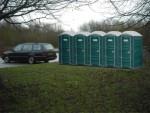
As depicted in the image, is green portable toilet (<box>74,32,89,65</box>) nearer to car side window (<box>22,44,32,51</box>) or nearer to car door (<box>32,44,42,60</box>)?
car door (<box>32,44,42,60</box>)

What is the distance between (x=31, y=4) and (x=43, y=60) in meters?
16.1

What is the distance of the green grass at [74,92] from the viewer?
10383mm

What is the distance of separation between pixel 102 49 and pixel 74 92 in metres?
Result: 8.94

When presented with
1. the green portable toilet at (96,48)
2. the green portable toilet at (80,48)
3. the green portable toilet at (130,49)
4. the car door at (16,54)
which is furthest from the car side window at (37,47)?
the green portable toilet at (130,49)

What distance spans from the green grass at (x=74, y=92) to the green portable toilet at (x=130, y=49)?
14.4 ft

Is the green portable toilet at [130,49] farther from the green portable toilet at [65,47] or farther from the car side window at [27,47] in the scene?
the car side window at [27,47]

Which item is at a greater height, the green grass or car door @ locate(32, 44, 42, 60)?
car door @ locate(32, 44, 42, 60)

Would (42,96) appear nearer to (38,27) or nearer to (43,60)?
(38,27)

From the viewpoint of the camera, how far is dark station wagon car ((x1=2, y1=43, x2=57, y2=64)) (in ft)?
86.9

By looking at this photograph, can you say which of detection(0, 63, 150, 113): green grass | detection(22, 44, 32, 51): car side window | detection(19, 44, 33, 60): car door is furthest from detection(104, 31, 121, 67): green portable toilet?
detection(22, 44, 32, 51): car side window

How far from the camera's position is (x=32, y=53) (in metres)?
26.4

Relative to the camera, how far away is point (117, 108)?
10414 millimetres

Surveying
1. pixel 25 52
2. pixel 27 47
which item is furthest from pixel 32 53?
pixel 27 47

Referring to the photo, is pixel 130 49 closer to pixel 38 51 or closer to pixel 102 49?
pixel 102 49
